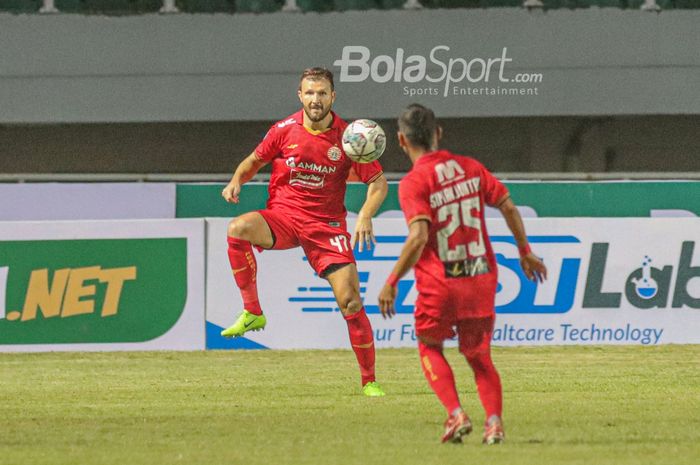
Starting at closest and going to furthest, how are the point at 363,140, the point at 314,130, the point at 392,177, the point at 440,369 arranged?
the point at 440,369, the point at 363,140, the point at 314,130, the point at 392,177

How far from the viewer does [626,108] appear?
77.8 feet

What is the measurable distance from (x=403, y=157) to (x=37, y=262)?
9931 millimetres

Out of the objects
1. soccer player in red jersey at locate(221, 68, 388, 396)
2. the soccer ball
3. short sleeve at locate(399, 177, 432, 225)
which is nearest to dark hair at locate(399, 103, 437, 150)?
short sleeve at locate(399, 177, 432, 225)

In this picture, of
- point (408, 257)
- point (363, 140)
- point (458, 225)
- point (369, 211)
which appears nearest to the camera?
point (408, 257)

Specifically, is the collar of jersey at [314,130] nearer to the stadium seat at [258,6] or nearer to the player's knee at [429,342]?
the player's knee at [429,342]

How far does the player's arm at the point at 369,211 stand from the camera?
9812mm

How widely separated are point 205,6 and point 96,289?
32.7 feet

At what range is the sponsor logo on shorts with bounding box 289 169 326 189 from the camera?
34.8ft

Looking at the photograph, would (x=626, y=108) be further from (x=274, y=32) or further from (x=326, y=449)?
(x=326, y=449)

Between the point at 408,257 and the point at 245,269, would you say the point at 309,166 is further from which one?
the point at 408,257

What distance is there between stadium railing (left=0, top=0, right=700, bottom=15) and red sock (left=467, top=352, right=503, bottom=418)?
17.2 metres

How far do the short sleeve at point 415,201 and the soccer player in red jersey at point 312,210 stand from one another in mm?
3208

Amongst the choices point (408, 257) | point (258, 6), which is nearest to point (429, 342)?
point (408, 257)

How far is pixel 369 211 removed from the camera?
9969 mm
